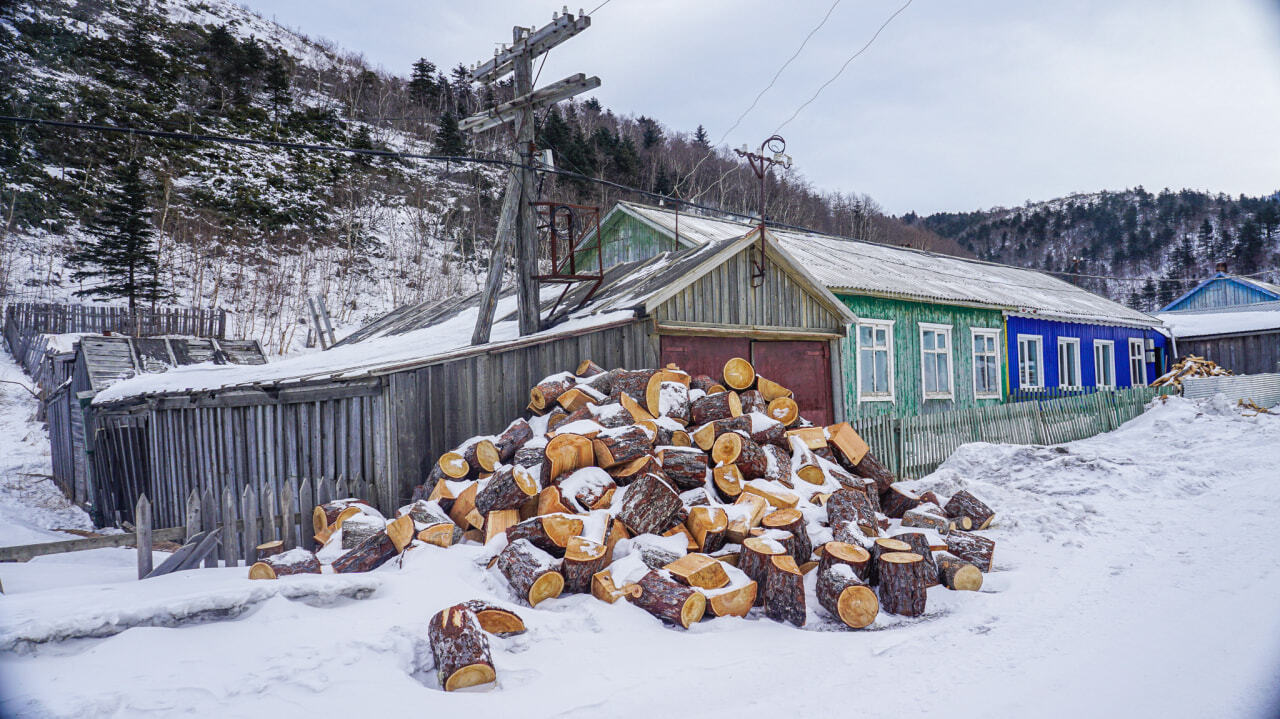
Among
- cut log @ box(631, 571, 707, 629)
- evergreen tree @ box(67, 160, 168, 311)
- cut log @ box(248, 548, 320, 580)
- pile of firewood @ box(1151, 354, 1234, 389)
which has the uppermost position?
evergreen tree @ box(67, 160, 168, 311)

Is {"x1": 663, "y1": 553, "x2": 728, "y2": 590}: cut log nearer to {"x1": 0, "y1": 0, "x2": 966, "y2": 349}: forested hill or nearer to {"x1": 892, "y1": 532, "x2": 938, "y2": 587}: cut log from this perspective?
{"x1": 892, "y1": 532, "x2": 938, "y2": 587}: cut log

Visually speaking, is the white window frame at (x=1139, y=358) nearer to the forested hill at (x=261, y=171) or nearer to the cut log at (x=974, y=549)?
the cut log at (x=974, y=549)

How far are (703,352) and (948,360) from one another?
10.3 metres

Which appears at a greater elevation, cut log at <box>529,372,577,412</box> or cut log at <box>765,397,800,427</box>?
cut log at <box>529,372,577,412</box>

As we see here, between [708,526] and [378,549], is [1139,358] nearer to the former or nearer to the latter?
[708,526]

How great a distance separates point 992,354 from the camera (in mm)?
18891

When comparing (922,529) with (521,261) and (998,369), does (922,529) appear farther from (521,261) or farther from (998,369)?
(998,369)

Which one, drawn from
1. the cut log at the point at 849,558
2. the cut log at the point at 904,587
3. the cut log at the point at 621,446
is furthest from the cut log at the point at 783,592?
the cut log at the point at 621,446

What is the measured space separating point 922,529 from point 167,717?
6310 millimetres

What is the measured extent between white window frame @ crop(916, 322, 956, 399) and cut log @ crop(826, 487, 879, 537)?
11267 millimetres

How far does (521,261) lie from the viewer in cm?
975

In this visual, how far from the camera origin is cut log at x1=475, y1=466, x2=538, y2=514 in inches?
236

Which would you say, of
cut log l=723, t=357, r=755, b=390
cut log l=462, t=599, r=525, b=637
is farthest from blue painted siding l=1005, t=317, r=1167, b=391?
cut log l=462, t=599, r=525, b=637

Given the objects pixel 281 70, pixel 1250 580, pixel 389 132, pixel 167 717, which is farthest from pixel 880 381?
pixel 281 70
